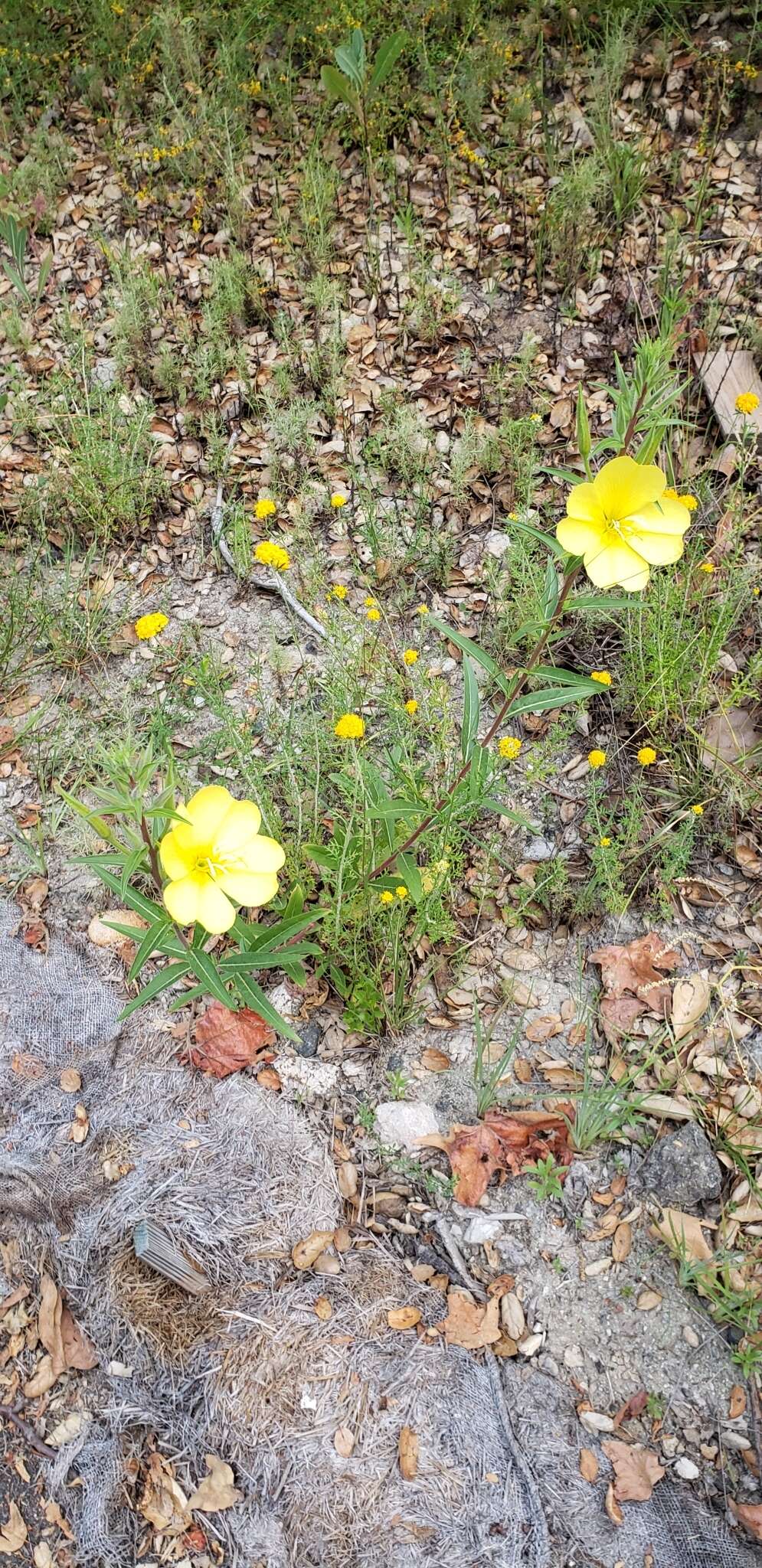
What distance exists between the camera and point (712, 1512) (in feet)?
5.49

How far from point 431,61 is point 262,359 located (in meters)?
1.54

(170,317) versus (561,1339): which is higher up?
(170,317)

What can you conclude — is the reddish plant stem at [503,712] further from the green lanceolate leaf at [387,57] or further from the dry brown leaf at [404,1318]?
the green lanceolate leaf at [387,57]

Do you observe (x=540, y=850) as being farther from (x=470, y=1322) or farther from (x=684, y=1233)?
(x=470, y=1322)

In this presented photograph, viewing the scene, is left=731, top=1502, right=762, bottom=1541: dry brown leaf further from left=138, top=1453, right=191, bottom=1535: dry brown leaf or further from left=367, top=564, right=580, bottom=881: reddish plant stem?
left=367, top=564, right=580, bottom=881: reddish plant stem

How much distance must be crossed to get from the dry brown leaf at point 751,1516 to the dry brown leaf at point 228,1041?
1248mm

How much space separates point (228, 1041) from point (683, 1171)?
3.41ft

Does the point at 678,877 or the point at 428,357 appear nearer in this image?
the point at 678,877

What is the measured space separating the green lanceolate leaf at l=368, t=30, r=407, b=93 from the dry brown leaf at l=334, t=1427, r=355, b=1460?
13.5ft

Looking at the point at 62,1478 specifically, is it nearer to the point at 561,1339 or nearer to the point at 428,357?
the point at 561,1339

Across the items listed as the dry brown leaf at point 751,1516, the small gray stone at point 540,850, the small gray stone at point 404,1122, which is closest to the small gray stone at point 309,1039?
the small gray stone at point 404,1122

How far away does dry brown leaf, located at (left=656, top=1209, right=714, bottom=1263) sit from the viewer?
1903 millimetres

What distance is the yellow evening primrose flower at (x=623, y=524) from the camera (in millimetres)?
1497

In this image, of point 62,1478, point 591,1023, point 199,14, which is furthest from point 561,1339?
point 199,14
